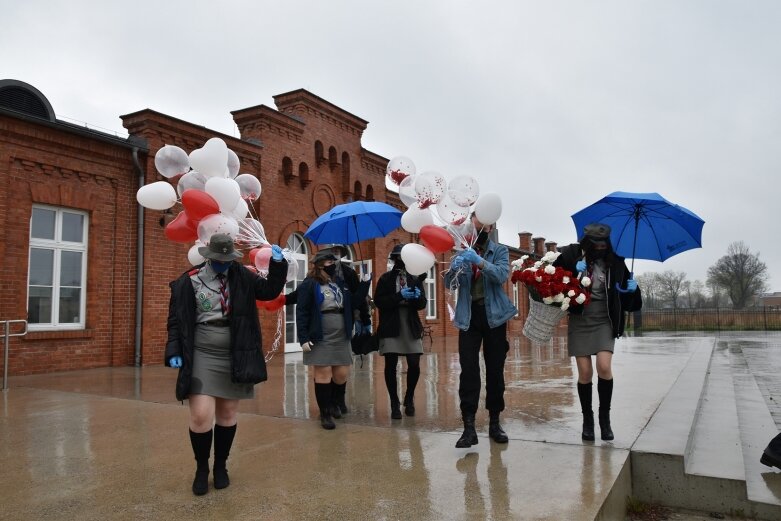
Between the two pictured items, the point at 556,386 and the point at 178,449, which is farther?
the point at 556,386

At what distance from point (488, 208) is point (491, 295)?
697 millimetres

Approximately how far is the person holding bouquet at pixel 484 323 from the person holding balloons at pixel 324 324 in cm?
127

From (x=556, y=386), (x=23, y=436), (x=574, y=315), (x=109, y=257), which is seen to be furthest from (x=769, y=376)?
(x=109, y=257)

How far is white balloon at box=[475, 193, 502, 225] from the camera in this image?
15.3 feet

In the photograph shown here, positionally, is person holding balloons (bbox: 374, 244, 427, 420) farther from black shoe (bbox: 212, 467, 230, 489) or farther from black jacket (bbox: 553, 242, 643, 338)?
black shoe (bbox: 212, 467, 230, 489)

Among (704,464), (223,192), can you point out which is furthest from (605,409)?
(223,192)

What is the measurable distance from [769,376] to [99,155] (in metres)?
13.2

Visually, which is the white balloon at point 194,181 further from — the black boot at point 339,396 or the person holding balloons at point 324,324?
the black boot at point 339,396

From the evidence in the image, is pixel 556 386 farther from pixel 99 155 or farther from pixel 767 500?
pixel 99 155

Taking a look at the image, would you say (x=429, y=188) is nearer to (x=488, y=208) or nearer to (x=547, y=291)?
(x=488, y=208)

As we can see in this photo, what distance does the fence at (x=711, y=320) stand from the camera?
33719 mm

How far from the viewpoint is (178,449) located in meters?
4.62

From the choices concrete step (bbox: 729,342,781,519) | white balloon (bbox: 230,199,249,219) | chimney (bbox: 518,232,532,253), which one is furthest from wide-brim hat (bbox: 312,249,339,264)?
chimney (bbox: 518,232,532,253)

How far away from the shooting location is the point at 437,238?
15.1 ft
